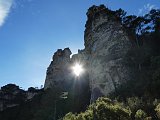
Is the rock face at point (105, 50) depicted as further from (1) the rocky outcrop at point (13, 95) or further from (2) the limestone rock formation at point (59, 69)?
(1) the rocky outcrop at point (13, 95)

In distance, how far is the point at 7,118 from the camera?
72.9 metres

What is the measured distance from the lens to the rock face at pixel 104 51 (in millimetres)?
53250

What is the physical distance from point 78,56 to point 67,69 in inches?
248

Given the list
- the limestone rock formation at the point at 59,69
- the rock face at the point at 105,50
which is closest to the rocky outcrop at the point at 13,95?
the limestone rock formation at the point at 59,69

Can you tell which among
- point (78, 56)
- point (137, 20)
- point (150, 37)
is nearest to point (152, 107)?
point (150, 37)

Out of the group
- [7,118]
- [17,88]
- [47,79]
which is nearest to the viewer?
[7,118]

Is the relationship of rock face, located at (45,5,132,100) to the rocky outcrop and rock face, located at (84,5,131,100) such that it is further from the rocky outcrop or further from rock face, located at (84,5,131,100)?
the rocky outcrop

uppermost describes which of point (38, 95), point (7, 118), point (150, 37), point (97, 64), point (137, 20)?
point (137, 20)

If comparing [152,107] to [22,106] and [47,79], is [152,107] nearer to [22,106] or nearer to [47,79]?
[22,106]

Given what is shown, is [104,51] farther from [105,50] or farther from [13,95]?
[13,95]

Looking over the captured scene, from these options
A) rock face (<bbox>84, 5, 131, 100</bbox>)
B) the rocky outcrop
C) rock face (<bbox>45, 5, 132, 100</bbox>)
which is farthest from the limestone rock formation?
rock face (<bbox>84, 5, 131, 100</bbox>)

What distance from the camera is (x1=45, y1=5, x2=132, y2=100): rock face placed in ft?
175

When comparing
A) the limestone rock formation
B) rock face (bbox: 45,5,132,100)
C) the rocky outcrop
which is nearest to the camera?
rock face (bbox: 45,5,132,100)

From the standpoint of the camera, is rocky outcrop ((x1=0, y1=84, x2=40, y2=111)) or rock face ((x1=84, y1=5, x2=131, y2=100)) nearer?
rock face ((x1=84, y1=5, x2=131, y2=100))
